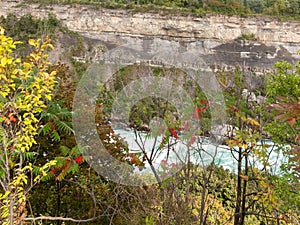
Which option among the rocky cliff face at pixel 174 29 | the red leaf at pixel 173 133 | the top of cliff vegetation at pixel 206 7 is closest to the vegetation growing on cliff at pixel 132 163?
the red leaf at pixel 173 133

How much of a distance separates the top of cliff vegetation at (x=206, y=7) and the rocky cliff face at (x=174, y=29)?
1.71 feet

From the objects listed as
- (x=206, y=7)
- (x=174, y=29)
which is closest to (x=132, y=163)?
(x=174, y=29)

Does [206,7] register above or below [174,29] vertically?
above

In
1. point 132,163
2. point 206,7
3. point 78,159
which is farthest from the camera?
point 206,7

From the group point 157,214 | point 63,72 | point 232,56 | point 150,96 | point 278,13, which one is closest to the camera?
point 157,214

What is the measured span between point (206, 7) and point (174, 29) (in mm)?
5076

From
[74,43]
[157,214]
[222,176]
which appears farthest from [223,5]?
[157,214]

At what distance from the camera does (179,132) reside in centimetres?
316

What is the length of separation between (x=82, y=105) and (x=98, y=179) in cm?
85

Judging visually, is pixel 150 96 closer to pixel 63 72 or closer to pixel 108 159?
pixel 108 159

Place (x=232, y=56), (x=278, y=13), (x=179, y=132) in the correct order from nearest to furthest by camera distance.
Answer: (x=179, y=132), (x=232, y=56), (x=278, y=13)

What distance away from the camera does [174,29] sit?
31.2 metres

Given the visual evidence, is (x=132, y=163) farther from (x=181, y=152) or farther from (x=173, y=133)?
(x=173, y=133)

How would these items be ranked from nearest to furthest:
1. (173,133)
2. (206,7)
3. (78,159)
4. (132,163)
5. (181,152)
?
1. (173,133)
2. (78,159)
3. (181,152)
4. (132,163)
5. (206,7)
